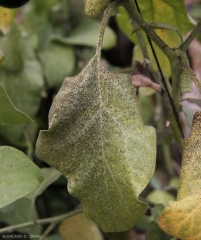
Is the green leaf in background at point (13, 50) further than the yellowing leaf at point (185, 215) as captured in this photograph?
Yes

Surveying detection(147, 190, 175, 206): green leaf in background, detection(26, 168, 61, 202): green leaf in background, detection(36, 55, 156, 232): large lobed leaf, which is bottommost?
detection(147, 190, 175, 206): green leaf in background

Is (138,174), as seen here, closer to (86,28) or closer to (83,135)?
(83,135)

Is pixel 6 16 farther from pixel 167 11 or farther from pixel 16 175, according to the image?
pixel 16 175

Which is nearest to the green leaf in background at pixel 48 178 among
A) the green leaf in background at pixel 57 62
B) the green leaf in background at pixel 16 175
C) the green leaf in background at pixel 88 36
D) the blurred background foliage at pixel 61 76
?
the blurred background foliage at pixel 61 76

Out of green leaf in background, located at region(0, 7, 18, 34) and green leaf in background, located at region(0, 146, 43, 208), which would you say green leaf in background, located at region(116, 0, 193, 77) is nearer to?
green leaf in background, located at region(0, 7, 18, 34)

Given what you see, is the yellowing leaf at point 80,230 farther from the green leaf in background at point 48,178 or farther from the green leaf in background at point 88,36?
the green leaf in background at point 88,36

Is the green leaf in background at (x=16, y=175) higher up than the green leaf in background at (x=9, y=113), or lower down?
lower down

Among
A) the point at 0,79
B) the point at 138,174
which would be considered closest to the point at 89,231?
the point at 0,79

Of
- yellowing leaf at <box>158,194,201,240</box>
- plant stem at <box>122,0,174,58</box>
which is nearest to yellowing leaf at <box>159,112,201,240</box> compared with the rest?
yellowing leaf at <box>158,194,201,240</box>

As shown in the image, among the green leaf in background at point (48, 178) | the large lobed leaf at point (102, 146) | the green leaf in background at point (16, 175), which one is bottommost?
the green leaf in background at point (48, 178)
